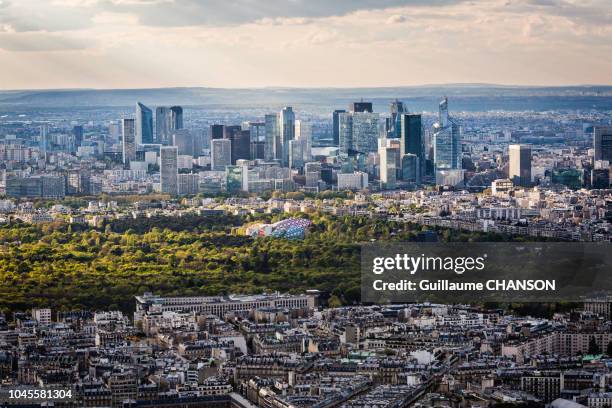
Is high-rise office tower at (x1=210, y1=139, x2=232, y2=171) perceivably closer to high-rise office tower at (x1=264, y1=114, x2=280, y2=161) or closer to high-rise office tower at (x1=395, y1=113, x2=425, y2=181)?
high-rise office tower at (x1=264, y1=114, x2=280, y2=161)

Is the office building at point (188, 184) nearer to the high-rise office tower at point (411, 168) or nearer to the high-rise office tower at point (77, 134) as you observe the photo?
the high-rise office tower at point (411, 168)

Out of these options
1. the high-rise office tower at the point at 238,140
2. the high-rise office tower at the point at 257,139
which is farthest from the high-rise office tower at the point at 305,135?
the high-rise office tower at the point at 238,140

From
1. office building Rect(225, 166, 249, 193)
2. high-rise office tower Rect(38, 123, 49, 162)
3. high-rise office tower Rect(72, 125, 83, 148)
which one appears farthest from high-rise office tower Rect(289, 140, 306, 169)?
high-rise office tower Rect(38, 123, 49, 162)

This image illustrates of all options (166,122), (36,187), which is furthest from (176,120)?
(36,187)

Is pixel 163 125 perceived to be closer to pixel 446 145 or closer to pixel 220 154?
pixel 220 154

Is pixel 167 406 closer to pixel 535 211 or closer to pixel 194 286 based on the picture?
pixel 194 286

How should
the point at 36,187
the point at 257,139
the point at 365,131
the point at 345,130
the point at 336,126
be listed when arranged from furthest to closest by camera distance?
1. the point at 336,126
2. the point at 345,130
3. the point at 365,131
4. the point at 257,139
5. the point at 36,187

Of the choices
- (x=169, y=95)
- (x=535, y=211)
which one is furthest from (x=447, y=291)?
(x=169, y=95)
